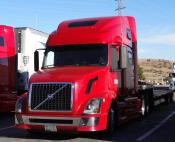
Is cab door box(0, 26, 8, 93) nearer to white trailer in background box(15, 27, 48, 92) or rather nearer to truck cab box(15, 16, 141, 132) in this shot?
white trailer in background box(15, 27, 48, 92)

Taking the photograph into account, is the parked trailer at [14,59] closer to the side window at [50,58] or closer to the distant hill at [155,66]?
the side window at [50,58]

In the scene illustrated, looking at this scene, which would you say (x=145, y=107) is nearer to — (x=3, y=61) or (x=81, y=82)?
(x=3, y=61)

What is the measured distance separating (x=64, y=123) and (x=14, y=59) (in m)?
8.08

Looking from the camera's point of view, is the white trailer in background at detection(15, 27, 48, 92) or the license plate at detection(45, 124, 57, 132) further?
the white trailer in background at detection(15, 27, 48, 92)

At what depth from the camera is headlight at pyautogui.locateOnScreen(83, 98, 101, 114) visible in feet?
40.0

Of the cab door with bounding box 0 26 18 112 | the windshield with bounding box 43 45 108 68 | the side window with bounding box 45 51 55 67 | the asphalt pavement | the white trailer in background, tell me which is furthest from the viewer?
the white trailer in background

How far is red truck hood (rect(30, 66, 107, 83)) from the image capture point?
12.5m

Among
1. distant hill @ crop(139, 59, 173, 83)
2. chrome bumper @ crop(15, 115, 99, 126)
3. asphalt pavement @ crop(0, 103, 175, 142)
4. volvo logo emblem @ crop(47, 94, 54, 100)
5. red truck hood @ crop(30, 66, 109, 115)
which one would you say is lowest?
asphalt pavement @ crop(0, 103, 175, 142)

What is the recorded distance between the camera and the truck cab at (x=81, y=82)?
40.3ft

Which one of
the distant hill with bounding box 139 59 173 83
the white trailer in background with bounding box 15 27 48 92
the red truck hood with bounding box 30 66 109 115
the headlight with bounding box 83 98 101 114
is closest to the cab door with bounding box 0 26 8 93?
the white trailer in background with bounding box 15 27 48 92

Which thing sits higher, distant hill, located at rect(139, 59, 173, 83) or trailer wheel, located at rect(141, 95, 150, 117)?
distant hill, located at rect(139, 59, 173, 83)

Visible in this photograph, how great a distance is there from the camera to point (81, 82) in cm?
1245

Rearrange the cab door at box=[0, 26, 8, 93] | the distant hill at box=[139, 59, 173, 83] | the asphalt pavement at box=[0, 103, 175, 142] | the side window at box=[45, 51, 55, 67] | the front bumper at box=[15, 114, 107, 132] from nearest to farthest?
the front bumper at box=[15, 114, 107, 132] < the asphalt pavement at box=[0, 103, 175, 142] < the side window at box=[45, 51, 55, 67] < the cab door at box=[0, 26, 8, 93] < the distant hill at box=[139, 59, 173, 83]

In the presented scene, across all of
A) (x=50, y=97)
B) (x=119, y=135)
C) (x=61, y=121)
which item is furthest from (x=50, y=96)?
(x=119, y=135)
